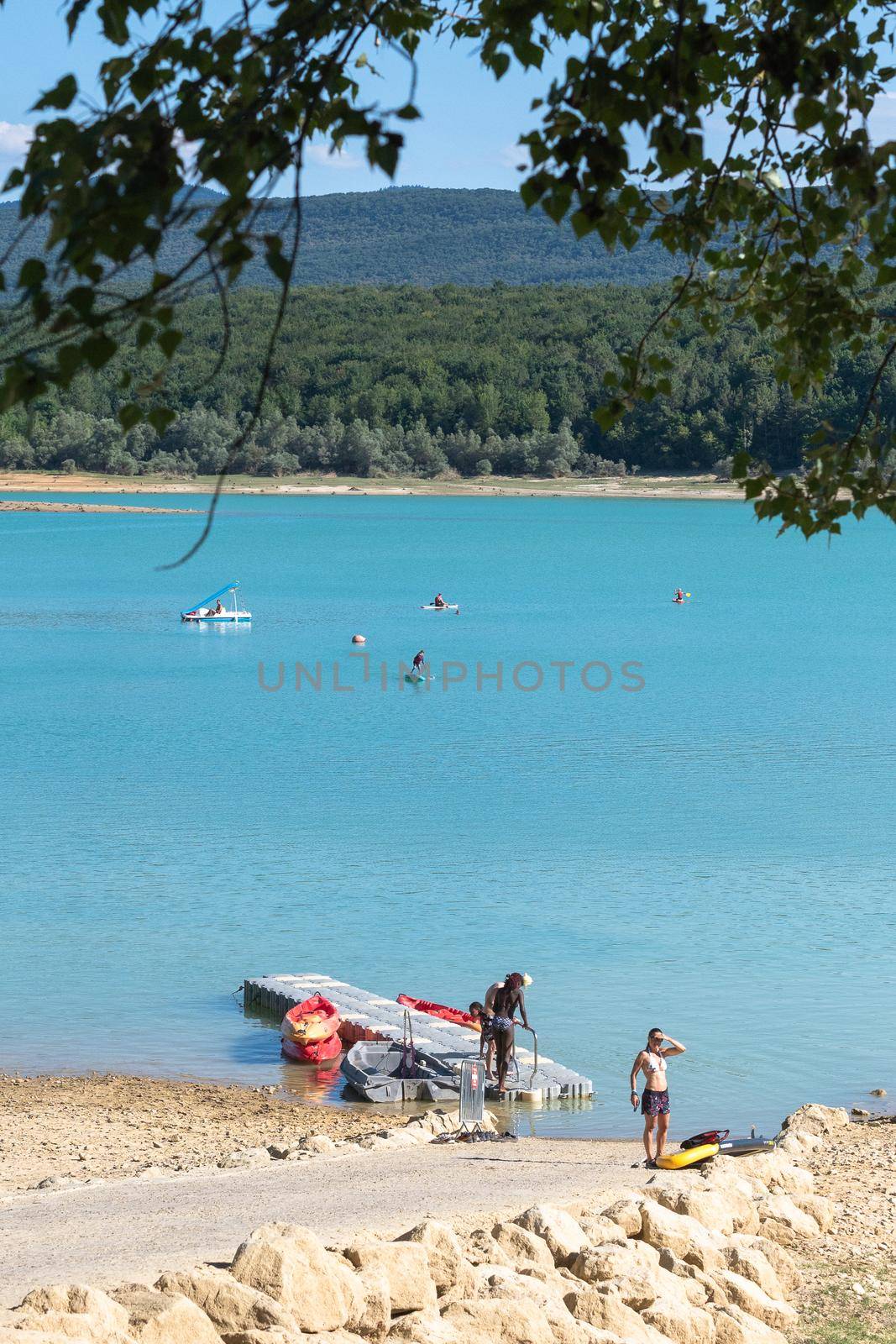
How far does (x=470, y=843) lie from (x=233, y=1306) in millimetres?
18552

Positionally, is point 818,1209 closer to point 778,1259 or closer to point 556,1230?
point 778,1259

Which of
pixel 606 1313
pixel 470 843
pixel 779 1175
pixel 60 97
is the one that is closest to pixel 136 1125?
pixel 779 1175

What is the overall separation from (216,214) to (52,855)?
20.3 m

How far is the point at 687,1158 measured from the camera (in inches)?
436

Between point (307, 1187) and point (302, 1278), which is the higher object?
point (302, 1278)

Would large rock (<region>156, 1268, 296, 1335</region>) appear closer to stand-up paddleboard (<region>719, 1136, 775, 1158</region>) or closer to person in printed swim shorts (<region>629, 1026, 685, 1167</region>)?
person in printed swim shorts (<region>629, 1026, 685, 1167</region>)

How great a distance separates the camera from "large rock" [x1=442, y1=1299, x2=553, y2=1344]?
623 cm

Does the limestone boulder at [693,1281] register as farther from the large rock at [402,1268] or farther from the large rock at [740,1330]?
the large rock at [402,1268]

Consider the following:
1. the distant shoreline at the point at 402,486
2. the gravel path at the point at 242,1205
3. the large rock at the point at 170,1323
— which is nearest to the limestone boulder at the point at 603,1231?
the gravel path at the point at 242,1205

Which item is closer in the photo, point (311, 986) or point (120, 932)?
point (311, 986)

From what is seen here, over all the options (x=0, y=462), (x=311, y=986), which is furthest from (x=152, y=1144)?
(x=0, y=462)

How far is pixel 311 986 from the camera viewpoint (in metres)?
16.7

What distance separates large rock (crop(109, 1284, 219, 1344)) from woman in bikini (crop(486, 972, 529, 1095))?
762cm

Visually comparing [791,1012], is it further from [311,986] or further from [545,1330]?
[545,1330]
